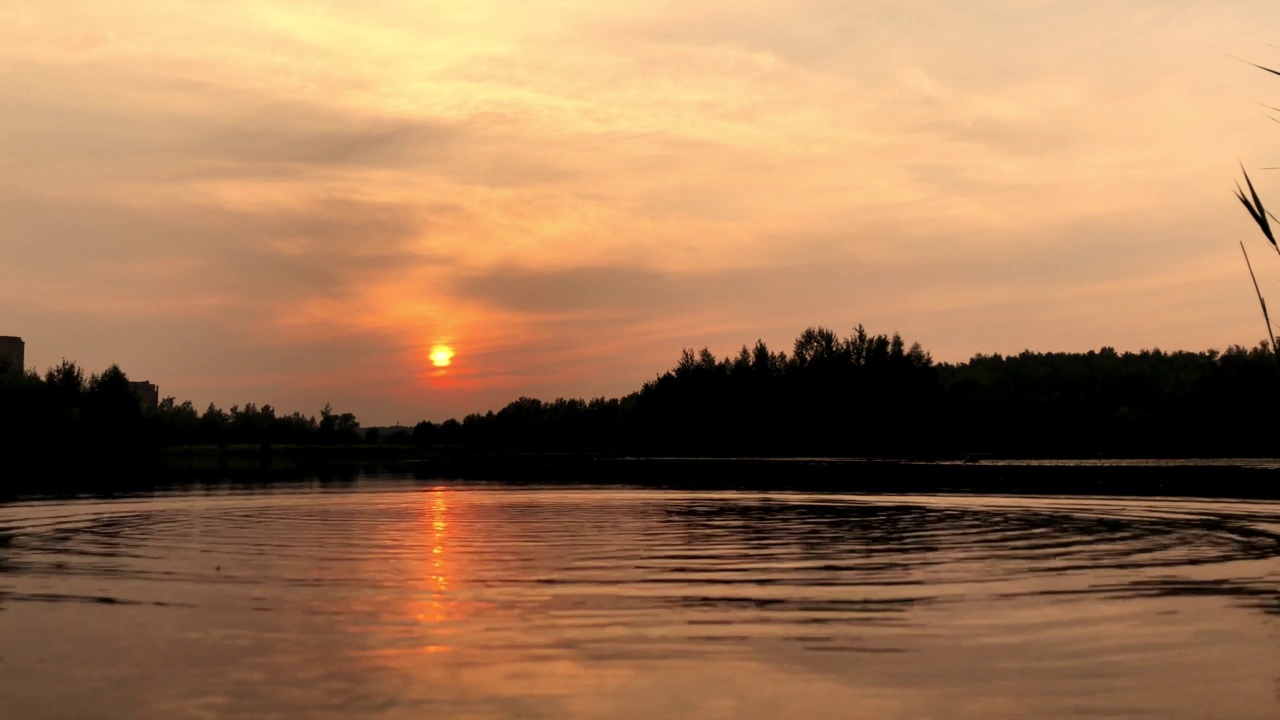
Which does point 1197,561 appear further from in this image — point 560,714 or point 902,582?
point 560,714

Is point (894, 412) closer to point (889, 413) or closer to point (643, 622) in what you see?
point (889, 413)

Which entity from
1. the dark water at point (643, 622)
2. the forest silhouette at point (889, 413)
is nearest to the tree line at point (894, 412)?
the forest silhouette at point (889, 413)

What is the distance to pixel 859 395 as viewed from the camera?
179 metres

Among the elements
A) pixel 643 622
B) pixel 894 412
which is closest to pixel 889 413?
pixel 894 412

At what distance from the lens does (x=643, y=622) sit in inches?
652

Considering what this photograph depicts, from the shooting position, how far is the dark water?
39.8ft

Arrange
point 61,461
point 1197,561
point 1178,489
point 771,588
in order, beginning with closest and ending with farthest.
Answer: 1. point 771,588
2. point 1197,561
3. point 1178,489
4. point 61,461

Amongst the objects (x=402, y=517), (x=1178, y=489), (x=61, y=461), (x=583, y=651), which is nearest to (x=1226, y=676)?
(x=583, y=651)

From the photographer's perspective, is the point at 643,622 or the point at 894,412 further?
the point at 894,412

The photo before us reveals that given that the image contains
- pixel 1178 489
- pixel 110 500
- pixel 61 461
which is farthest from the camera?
pixel 61 461

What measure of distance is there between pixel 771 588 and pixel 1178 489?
42.9m

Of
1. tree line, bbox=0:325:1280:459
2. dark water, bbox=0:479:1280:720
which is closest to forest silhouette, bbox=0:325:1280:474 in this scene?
tree line, bbox=0:325:1280:459

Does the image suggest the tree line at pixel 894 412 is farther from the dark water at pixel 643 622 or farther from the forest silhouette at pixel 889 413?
the dark water at pixel 643 622

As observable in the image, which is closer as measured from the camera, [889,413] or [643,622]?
[643,622]
